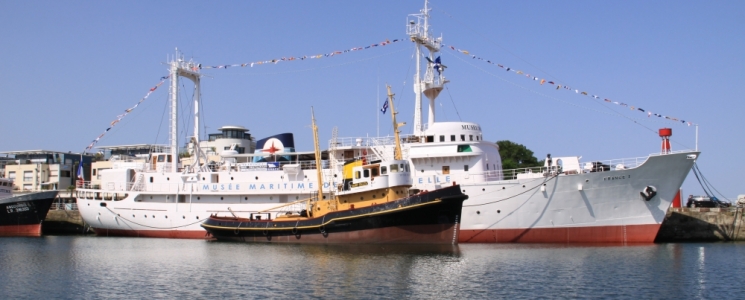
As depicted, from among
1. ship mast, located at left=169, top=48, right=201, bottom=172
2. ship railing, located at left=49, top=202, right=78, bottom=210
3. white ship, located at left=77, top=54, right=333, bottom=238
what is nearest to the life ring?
white ship, located at left=77, top=54, right=333, bottom=238

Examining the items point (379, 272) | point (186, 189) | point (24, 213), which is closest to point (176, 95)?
point (186, 189)

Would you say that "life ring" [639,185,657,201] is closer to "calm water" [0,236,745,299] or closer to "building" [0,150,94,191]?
"calm water" [0,236,745,299]

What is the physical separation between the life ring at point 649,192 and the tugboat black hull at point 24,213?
36.5 metres

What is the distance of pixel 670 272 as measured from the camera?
2241 cm

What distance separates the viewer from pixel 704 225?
119 feet

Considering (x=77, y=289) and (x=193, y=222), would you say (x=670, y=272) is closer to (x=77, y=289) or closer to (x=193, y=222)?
(x=77, y=289)

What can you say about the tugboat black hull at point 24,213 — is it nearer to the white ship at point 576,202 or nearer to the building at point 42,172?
the building at point 42,172

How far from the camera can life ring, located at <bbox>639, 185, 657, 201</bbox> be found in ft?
101

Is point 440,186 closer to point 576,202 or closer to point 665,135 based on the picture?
point 576,202

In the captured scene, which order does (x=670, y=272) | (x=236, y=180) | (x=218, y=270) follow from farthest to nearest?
(x=236, y=180), (x=218, y=270), (x=670, y=272)

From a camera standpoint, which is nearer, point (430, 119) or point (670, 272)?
point (670, 272)

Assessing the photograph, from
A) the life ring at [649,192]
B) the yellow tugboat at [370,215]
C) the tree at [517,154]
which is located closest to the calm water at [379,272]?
the yellow tugboat at [370,215]

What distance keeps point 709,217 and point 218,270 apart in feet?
88.2

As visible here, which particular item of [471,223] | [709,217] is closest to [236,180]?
[471,223]
